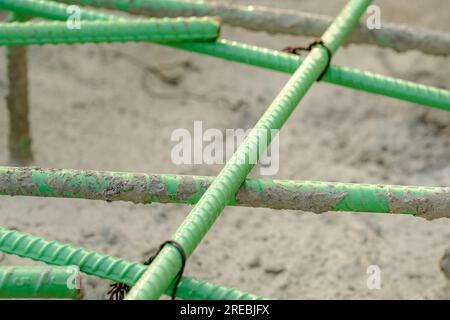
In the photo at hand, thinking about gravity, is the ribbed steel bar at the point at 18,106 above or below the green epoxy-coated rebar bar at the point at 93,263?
above

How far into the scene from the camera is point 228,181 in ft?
7.10

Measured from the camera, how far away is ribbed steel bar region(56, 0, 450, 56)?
3299 mm

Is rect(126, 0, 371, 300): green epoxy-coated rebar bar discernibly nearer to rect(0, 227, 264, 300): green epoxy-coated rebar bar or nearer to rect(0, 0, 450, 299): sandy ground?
rect(0, 227, 264, 300): green epoxy-coated rebar bar

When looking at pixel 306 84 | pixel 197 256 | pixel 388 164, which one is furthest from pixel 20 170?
pixel 388 164

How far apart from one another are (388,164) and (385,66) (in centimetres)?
78

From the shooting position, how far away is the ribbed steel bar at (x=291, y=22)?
3299 mm

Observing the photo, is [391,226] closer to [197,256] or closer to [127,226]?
[197,256]

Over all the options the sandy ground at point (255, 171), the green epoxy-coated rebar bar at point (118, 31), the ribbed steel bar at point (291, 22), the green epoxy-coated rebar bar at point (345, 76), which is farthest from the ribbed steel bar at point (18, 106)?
the green epoxy-coated rebar bar at point (345, 76)

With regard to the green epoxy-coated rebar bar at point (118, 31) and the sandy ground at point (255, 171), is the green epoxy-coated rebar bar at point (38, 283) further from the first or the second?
the green epoxy-coated rebar bar at point (118, 31)

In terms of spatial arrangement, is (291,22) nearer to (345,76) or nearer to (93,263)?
(345,76)

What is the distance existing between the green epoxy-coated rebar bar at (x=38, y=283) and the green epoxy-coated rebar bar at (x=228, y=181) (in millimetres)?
188

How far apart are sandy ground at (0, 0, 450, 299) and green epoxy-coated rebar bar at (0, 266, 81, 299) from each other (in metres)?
1.06

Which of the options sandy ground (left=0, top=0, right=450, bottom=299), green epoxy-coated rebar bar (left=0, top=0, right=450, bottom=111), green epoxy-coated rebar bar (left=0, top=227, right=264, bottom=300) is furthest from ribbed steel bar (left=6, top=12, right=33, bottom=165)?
green epoxy-coated rebar bar (left=0, top=227, right=264, bottom=300)

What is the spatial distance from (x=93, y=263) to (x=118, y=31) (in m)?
1.18
